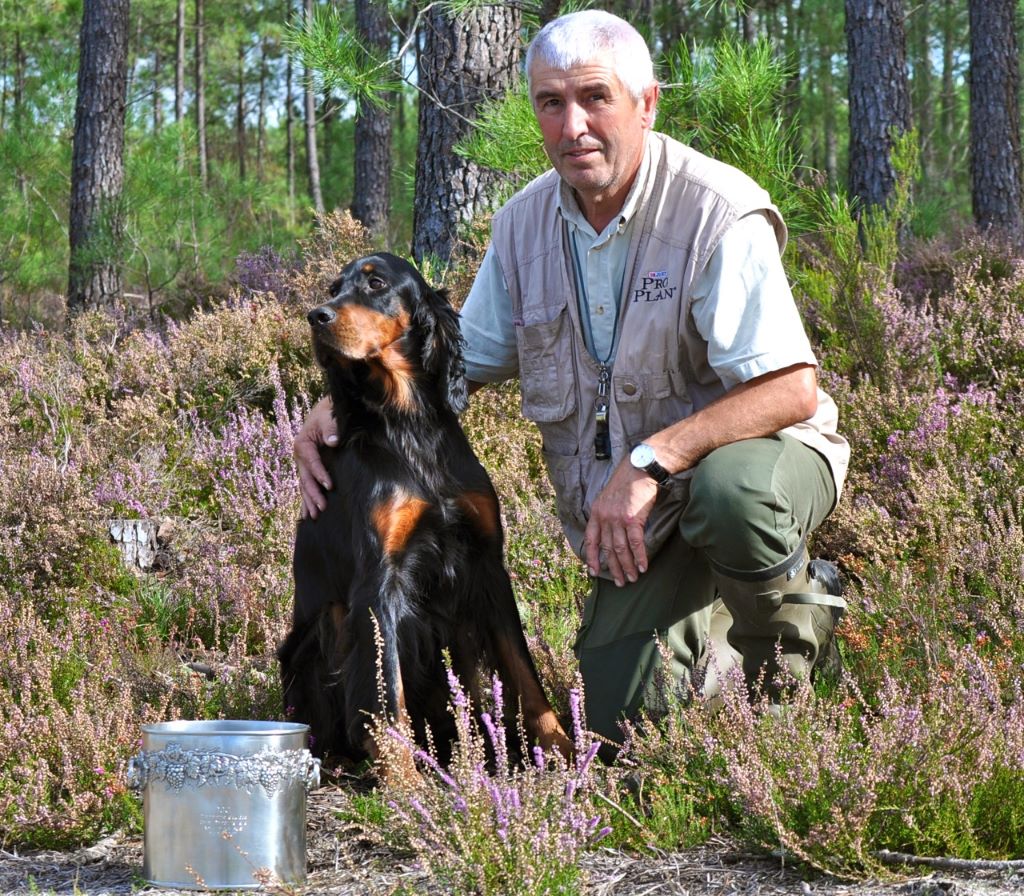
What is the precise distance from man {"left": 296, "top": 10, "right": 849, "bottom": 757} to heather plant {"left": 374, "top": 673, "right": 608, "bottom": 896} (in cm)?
72

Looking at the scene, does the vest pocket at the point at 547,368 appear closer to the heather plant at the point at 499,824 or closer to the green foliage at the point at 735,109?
the heather plant at the point at 499,824

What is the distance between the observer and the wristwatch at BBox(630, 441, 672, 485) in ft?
9.37

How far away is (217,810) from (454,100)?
179 inches

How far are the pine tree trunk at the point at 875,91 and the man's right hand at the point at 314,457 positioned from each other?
19.0 ft

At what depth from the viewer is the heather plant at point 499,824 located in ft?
6.53

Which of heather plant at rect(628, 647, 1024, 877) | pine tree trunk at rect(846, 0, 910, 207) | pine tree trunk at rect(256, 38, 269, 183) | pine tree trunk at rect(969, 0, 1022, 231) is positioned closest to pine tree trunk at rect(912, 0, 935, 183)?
pine tree trunk at rect(969, 0, 1022, 231)

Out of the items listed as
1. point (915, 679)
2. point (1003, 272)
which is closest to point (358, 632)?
point (915, 679)

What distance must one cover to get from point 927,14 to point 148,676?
74.9 feet

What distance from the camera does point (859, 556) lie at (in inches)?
172

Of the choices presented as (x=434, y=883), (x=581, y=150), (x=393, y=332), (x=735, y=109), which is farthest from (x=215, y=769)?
(x=735, y=109)

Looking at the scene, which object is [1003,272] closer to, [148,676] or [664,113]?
[664,113]

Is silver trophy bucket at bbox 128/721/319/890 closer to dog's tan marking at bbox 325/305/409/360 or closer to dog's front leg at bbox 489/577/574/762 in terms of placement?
dog's front leg at bbox 489/577/574/762

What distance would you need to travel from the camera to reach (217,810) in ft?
7.55

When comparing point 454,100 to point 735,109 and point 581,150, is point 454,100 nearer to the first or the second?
point 735,109
